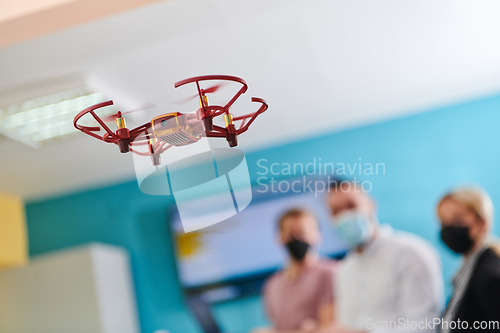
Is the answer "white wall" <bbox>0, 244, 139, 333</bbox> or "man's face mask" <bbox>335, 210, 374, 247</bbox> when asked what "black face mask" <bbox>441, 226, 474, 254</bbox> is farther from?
"white wall" <bbox>0, 244, 139, 333</bbox>

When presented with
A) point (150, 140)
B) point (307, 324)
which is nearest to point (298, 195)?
point (307, 324)

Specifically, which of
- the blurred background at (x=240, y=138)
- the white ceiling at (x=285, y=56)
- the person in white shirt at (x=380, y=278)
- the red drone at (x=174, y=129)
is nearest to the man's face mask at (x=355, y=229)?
the person in white shirt at (x=380, y=278)

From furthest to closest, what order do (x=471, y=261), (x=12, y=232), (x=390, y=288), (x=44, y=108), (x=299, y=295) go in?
1. (x=12, y=232)
2. (x=299, y=295)
3. (x=390, y=288)
4. (x=44, y=108)
5. (x=471, y=261)

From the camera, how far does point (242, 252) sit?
143 inches

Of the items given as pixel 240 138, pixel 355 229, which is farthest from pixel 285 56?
pixel 355 229

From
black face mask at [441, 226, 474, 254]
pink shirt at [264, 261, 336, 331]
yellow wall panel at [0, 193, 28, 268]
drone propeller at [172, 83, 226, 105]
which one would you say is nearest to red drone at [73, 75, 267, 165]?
drone propeller at [172, 83, 226, 105]

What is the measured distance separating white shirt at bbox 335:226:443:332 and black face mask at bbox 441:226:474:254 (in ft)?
1.02

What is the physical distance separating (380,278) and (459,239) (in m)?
0.56

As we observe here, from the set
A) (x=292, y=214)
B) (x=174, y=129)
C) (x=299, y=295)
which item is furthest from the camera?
(x=292, y=214)

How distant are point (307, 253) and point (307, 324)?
1.56 feet

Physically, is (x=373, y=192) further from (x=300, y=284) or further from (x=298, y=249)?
(x=300, y=284)

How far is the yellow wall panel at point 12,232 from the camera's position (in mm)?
3861

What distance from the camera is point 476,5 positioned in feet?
7.80

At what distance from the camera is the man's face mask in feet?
10.3
